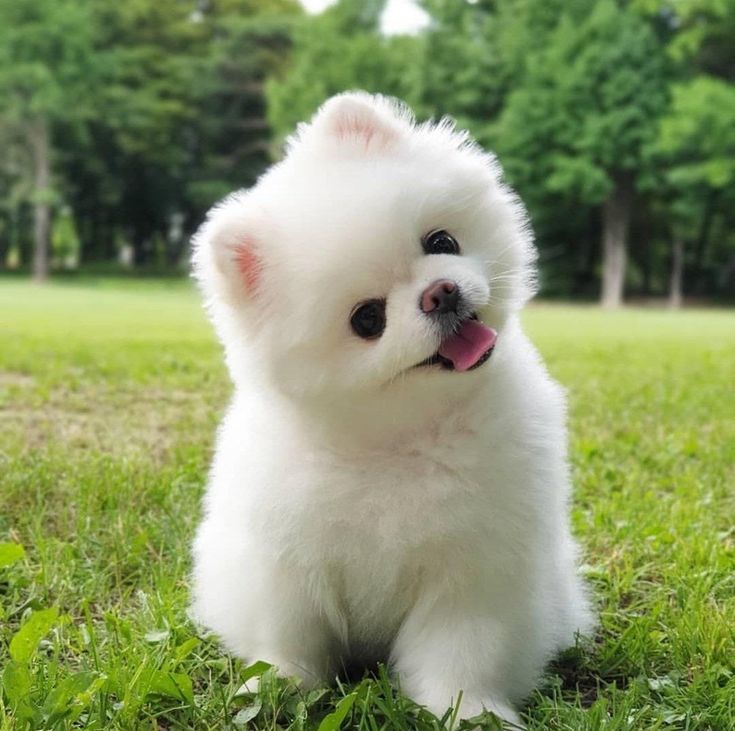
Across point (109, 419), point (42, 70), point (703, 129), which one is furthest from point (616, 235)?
point (109, 419)

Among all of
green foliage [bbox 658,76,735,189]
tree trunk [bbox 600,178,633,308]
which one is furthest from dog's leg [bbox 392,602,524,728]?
tree trunk [bbox 600,178,633,308]

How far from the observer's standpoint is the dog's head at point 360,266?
5.83ft

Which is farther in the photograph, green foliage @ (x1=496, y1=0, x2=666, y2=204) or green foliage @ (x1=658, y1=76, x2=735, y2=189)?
green foliage @ (x1=496, y1=0, x2=666, y2=204)

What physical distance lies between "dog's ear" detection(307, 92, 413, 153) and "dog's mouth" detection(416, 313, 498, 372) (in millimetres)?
495

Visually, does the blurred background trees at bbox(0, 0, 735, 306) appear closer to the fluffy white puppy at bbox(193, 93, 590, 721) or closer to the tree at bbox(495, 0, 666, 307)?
the tree at bbox(495, 0, 666, 307)

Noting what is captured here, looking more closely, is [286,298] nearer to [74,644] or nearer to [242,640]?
[242,640]

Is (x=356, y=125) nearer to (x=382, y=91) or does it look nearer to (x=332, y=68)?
(x=382, y=91)

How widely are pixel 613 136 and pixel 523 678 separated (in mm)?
29577

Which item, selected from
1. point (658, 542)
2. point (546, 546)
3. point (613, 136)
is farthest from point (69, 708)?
point (613, 136)

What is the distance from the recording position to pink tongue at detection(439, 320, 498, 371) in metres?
1.82

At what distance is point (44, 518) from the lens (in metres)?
3.08

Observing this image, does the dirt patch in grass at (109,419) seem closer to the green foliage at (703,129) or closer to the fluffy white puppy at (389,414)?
the fluffy white puppy at (389,414)

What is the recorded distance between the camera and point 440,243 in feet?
6.27

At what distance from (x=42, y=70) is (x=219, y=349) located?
29167 millimetres
